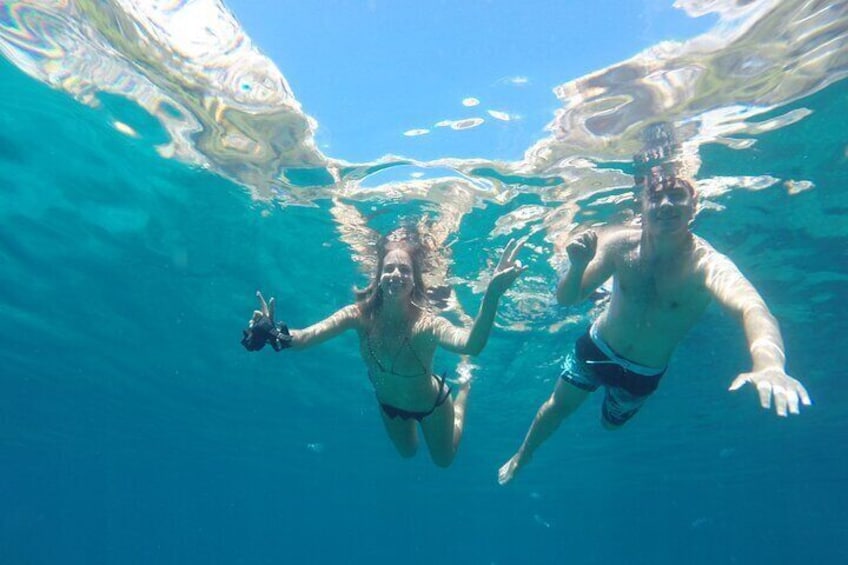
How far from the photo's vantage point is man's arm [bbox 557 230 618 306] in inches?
230

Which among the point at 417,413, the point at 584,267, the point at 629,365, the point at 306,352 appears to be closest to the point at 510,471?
the point at 417,413

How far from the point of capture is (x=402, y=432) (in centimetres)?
889

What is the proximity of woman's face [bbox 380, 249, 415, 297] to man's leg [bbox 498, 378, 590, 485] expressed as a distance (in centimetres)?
275

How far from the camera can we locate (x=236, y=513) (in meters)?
96.5

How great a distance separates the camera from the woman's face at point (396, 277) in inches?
283

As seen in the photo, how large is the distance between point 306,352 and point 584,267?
18560 millimetres

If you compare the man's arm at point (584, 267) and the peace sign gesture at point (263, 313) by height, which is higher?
the man's arm at point (584, 267)

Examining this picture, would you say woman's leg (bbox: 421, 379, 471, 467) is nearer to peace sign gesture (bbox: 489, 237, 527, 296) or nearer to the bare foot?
the bare foot

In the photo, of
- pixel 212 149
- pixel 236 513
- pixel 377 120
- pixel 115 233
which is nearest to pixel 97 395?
pixel 115 233

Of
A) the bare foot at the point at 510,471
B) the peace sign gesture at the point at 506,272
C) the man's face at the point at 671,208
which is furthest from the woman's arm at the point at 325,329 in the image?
the man's face at the point at 671,208

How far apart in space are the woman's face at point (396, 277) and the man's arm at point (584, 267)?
2072 mm

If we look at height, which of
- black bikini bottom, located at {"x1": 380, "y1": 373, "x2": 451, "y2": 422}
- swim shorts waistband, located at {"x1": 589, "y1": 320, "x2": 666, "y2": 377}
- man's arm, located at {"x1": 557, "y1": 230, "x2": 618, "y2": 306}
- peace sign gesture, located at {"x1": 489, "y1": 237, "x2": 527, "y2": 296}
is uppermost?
man's arm, located at {"x1": 557, "y1": 230, "x2": 618, "y2": 306}

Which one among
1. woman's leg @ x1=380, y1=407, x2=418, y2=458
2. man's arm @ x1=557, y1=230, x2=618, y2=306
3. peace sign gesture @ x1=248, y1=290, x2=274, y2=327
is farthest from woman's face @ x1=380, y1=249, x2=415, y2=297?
woman's leg @ x1=380, y1=407, x2=418, y2=458

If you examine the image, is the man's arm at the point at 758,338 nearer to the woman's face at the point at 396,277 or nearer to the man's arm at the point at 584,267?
the man's arm at the point at 584,267
